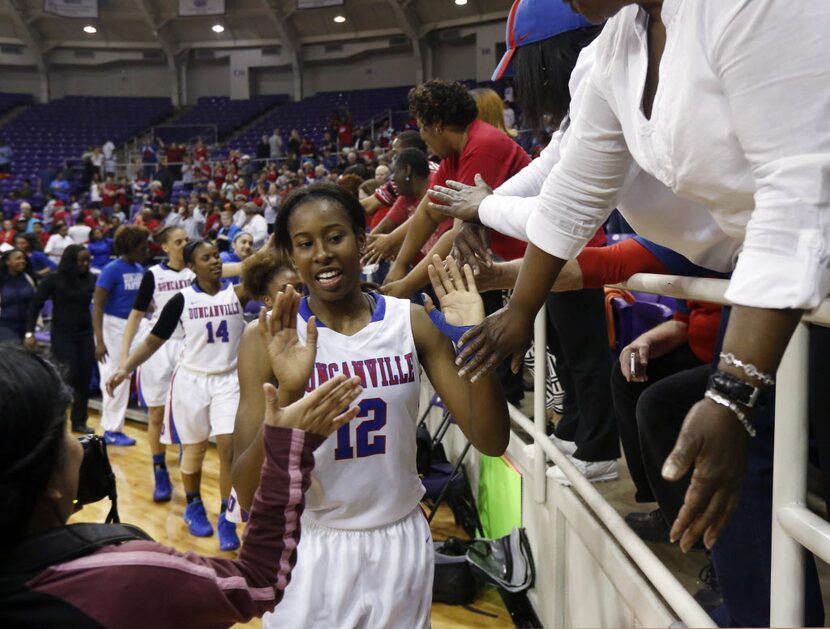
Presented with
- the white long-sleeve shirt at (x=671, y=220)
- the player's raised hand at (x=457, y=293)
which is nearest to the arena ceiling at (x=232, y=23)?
the player's raised hand at (x=457, y=293)

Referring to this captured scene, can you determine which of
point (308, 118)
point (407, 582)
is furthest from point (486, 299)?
point (308, 118)

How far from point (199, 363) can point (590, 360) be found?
2.68 m

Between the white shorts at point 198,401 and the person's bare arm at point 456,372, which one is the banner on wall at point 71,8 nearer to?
the white shorts at point 198,401

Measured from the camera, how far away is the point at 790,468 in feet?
3.14

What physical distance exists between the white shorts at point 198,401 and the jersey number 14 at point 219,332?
0.20 m

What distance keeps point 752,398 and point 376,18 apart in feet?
66.3

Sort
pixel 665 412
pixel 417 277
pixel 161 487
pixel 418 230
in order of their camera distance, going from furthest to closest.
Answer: pixel 161 487, pixel 418 230, pixel 417 277, pixel 665 412

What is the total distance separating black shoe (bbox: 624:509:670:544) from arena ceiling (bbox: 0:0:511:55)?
17.4 metres

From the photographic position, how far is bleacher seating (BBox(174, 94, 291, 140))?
2053 cm

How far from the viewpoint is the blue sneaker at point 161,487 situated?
4773mm

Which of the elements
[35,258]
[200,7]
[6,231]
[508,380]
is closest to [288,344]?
[508,380]

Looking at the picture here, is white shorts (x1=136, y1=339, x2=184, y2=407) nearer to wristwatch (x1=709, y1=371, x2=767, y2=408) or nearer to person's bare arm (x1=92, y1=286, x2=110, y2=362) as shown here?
person's bare arm (x1=92, y1=286, x2=110, y2=362)

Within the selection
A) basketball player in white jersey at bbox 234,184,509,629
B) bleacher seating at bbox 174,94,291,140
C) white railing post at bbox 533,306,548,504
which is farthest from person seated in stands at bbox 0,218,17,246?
basketball player in white jersey at bbox 234,184,509,629

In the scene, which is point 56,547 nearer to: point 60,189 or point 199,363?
point 199,363
